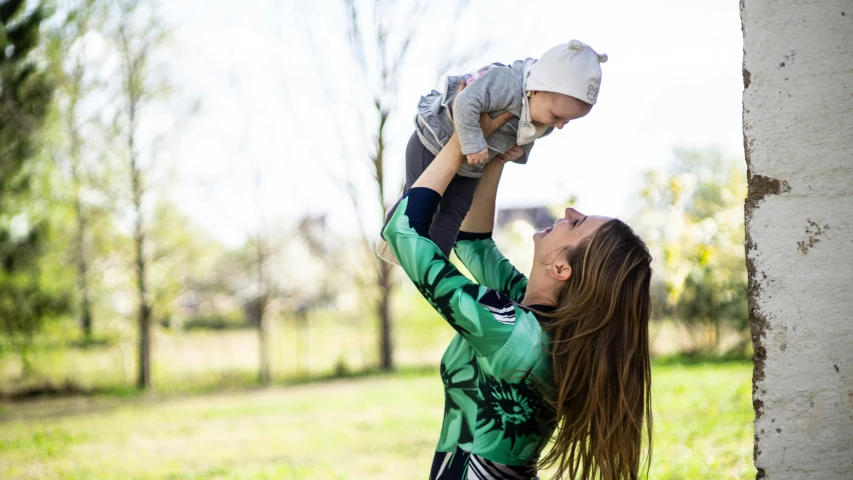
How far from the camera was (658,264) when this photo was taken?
11.9 metres

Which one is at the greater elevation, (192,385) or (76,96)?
(76,96)

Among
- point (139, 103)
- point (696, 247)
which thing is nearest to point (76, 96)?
point (139, 103)

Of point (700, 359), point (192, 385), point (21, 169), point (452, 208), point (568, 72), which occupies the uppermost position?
point (21, 169)

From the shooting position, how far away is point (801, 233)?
1.70 meters

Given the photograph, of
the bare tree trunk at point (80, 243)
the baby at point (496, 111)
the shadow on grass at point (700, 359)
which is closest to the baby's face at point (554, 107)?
the baby at point (496, 111)

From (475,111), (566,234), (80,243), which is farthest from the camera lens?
(80,243)

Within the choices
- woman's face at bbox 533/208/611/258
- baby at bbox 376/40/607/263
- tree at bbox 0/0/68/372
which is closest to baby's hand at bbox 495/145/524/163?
baby at bbox 376/40/607/263

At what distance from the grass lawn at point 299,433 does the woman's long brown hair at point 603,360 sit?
211 cm

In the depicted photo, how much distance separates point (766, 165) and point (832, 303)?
350 mm

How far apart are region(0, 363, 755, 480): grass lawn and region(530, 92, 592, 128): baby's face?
222cm

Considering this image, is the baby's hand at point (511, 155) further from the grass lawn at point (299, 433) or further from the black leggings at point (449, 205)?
the grass lawn at point (299, 433)

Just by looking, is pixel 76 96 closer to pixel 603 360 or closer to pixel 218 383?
pixel 218 383

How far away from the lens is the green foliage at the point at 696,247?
955 centimetres

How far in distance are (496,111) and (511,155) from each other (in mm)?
189
